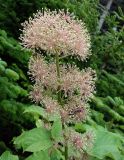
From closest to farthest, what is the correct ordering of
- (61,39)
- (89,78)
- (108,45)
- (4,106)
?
(61,39) → (89,78) → (4,106) → (108,45)

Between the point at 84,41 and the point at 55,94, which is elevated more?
the point at 84,41

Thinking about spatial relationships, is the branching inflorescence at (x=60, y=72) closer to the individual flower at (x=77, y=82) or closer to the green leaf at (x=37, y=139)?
the individual flower at (x=77, y=82)

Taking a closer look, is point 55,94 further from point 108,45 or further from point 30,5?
point 108,45

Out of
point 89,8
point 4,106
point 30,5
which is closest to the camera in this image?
point 4,106

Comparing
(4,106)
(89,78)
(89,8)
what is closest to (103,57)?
(89,8)

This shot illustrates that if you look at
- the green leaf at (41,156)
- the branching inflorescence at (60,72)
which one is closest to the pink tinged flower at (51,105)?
the branching inflorescence at (60,72)

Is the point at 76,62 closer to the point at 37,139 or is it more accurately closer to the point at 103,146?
the point at 103,146
